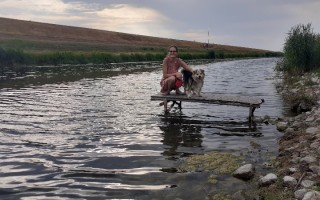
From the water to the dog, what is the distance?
1007 mm

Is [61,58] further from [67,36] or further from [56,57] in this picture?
[67,36]

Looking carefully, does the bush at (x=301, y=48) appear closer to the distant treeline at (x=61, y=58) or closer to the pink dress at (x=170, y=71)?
the pink dress at (x=170, y=71)

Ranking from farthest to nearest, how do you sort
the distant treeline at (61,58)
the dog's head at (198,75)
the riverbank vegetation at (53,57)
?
the riverbank vegetation at (53,57), the distant treeline at (61,58), the dog's head at (198,75)

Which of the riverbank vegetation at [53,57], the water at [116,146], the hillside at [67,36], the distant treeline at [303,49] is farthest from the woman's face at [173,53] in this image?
the hillside at [67,36]

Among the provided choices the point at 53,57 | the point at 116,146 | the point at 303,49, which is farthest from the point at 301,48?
the point at 53,57

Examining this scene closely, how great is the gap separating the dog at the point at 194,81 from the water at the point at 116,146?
101cm

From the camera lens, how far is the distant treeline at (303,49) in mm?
27734

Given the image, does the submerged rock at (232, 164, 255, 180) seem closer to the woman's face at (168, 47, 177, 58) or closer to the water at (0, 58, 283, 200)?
the water at (0, 58, 283, 200)

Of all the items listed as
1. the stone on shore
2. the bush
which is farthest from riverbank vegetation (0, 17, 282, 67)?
the stone on shore

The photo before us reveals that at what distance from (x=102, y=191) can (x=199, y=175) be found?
2075 mm

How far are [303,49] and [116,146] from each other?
21.0m

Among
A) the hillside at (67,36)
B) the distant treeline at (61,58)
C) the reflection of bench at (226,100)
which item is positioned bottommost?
the reflection of bench at (226,100)

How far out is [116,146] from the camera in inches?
414

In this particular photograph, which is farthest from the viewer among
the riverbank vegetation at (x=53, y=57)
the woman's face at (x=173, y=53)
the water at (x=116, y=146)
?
the riverbank vegetation at (x=53, y=57)
